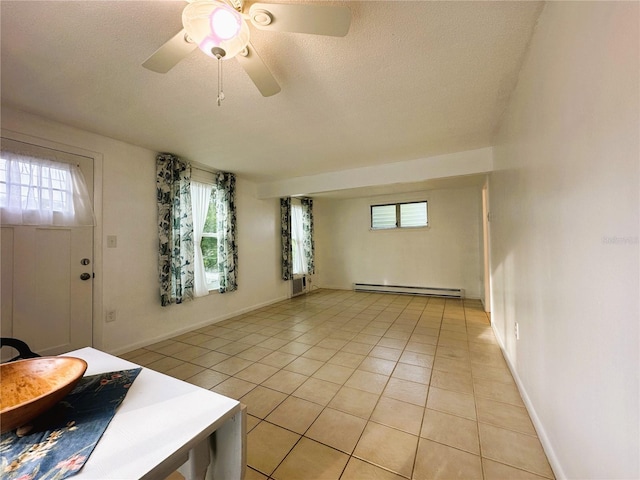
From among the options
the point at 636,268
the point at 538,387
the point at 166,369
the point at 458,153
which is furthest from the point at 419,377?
the point at 458,153

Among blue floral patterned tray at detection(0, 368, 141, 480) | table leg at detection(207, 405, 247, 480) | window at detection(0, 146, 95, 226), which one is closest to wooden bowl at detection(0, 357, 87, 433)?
blue floral patterned tray at detection(0, 368, 141, 480)

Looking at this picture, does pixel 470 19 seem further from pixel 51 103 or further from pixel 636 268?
pixel 51 103

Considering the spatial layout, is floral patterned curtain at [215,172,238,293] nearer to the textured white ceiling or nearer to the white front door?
the textured white ceiling

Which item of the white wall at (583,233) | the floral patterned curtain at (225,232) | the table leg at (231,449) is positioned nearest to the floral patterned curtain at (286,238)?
the floral patterned curtain at (225,232)

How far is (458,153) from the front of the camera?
3.16 m

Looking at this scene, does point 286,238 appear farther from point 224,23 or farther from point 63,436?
point 63,436

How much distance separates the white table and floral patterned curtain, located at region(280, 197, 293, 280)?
13.3 feet

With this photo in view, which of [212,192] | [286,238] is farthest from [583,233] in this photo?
[286,238]

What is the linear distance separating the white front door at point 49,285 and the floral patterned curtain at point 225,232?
4.97 ft

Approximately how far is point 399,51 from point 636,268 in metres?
1.50

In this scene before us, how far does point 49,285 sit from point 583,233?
371cm

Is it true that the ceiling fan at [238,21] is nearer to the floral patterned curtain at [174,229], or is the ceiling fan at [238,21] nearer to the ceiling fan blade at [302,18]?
the ceiling fan blade at [302,18]

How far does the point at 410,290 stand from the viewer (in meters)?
5.29

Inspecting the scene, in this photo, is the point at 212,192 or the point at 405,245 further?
the point at 405,245
